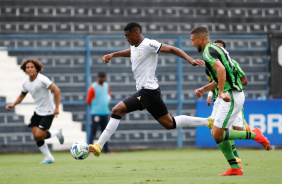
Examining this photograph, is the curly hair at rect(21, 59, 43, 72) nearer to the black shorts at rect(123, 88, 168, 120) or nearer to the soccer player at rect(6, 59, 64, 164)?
the soccer player at rect(6, 59, 64, 164)

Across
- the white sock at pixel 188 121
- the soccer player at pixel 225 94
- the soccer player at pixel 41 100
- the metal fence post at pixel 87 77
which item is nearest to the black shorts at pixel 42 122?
the soccer player at pixel 41 100

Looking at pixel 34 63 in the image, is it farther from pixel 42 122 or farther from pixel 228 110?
pixel 228 110

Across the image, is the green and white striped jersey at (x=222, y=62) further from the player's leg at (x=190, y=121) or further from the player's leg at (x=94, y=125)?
the player's leg at (x=94, y=125)

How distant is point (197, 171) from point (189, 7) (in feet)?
38.3

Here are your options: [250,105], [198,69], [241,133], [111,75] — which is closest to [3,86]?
[111,75]

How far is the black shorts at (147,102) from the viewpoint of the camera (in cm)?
864

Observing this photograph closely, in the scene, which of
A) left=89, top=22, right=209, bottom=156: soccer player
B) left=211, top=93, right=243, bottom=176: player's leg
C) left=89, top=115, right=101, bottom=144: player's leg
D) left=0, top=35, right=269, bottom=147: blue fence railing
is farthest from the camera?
left=0, top=35, right=269, bottom=147: blue fence railing

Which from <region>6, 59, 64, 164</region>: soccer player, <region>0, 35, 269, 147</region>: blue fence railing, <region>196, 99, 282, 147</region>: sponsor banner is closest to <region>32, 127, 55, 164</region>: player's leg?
<region>6, 59, 64, 164</region>: soccer player

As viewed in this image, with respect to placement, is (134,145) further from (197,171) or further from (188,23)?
(197,171)

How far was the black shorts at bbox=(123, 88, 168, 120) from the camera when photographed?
8.64m

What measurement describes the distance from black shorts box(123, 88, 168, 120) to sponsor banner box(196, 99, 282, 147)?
656 cm

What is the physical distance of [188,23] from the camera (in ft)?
62.2

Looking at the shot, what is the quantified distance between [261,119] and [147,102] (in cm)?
730

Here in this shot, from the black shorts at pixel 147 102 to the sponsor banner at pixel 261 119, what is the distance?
21.5ft
